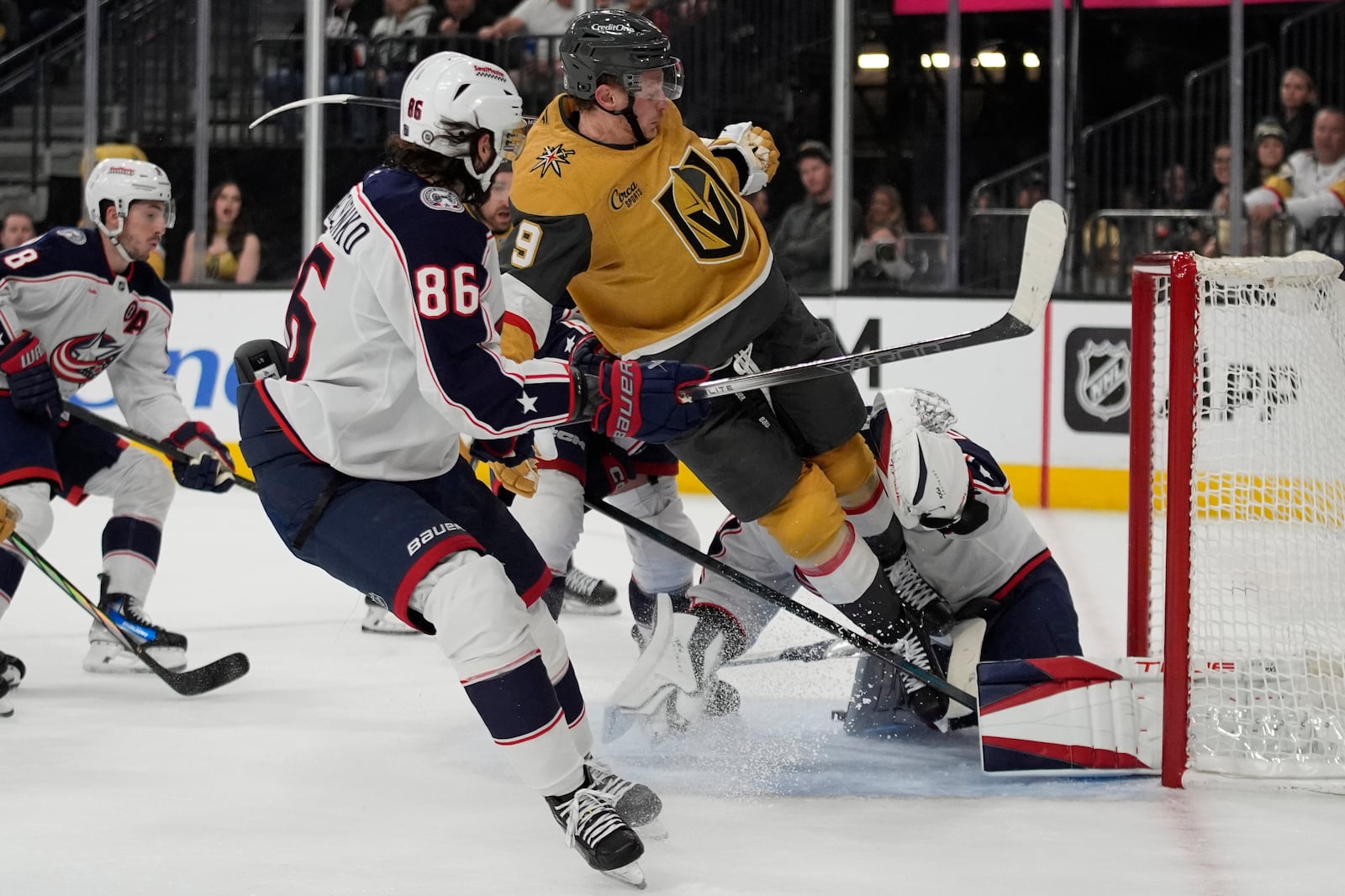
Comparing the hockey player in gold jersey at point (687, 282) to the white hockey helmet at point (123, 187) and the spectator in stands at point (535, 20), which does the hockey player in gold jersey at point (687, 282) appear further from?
the spectator in stands at point (535, 20)

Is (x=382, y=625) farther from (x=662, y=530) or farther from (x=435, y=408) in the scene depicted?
(x=435, y=408)

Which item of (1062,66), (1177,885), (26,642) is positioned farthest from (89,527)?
(1177,885)

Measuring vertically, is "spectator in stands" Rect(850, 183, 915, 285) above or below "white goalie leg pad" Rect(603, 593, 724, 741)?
above

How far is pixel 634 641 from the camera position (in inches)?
141

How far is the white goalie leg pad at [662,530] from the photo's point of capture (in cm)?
326

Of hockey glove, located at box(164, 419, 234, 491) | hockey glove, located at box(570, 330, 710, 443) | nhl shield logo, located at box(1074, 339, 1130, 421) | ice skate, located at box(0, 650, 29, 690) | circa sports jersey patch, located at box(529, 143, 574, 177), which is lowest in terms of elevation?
ice skate, located at box(0, 650, 29, 690)

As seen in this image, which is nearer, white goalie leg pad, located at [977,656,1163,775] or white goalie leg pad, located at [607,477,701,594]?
white goalie leg pad, located at [977,656,1163,775]

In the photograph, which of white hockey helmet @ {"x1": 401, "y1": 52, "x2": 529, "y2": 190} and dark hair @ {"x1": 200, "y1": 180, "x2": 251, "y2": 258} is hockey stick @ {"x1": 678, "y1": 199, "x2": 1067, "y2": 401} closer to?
white hockey helmet @ {"x1": 401, "y1": 52, "x2": 529, "y2": 190}

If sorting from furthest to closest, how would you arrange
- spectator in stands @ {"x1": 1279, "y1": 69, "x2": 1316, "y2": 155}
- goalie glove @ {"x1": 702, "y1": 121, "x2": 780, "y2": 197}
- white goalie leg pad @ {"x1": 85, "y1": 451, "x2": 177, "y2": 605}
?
spectator in stands @ {"x1": 1279, "y1": 69, "x2": 1316, "y2": 155}, white goalie leg pad @ {"x1": 85, "y1": 451, "x2": 177, "y2": 605}, goalie glove @ {"x1": 702, "y1": 121, "x2": 780, "y2": 197}

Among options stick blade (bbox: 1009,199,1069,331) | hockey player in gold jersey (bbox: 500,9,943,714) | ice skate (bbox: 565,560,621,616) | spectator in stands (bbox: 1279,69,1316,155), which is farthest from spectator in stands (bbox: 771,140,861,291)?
stick blade (bbox: 1009,199,1069,331)

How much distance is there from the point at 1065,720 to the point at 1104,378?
3.08m

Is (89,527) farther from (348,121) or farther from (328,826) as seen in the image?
(328,826)

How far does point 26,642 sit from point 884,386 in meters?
3.08

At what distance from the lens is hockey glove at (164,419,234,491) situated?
10.7 feet
